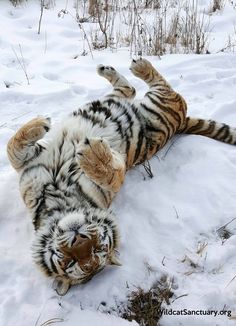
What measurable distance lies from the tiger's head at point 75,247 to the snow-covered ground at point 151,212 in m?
0.13

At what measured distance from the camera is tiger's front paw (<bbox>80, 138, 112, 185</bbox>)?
2.68 meters

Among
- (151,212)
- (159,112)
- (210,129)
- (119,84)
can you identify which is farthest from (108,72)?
(151,212)

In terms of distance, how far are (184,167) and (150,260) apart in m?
0.98

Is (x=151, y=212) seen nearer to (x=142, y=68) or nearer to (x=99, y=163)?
(x=99, y=163)

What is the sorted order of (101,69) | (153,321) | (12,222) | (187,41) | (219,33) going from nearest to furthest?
(153,321) → (12,222) → (101,69) → (187,41) → (219,33)

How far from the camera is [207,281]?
2646 millimetres

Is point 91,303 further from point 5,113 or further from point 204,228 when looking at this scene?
point 5,113

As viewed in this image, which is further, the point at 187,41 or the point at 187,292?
the point at 187,41

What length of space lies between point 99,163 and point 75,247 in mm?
553

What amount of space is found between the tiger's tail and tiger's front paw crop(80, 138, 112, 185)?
4.16 ft

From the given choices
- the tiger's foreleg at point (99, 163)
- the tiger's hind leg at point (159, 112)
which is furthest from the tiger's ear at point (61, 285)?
the tiger's hind leg at point (159, 112)

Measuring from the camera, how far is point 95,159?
8.83ft

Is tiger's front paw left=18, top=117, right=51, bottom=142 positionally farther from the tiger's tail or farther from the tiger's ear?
the tiger's tail

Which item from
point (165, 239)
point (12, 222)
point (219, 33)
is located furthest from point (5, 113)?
point (219, 33)
